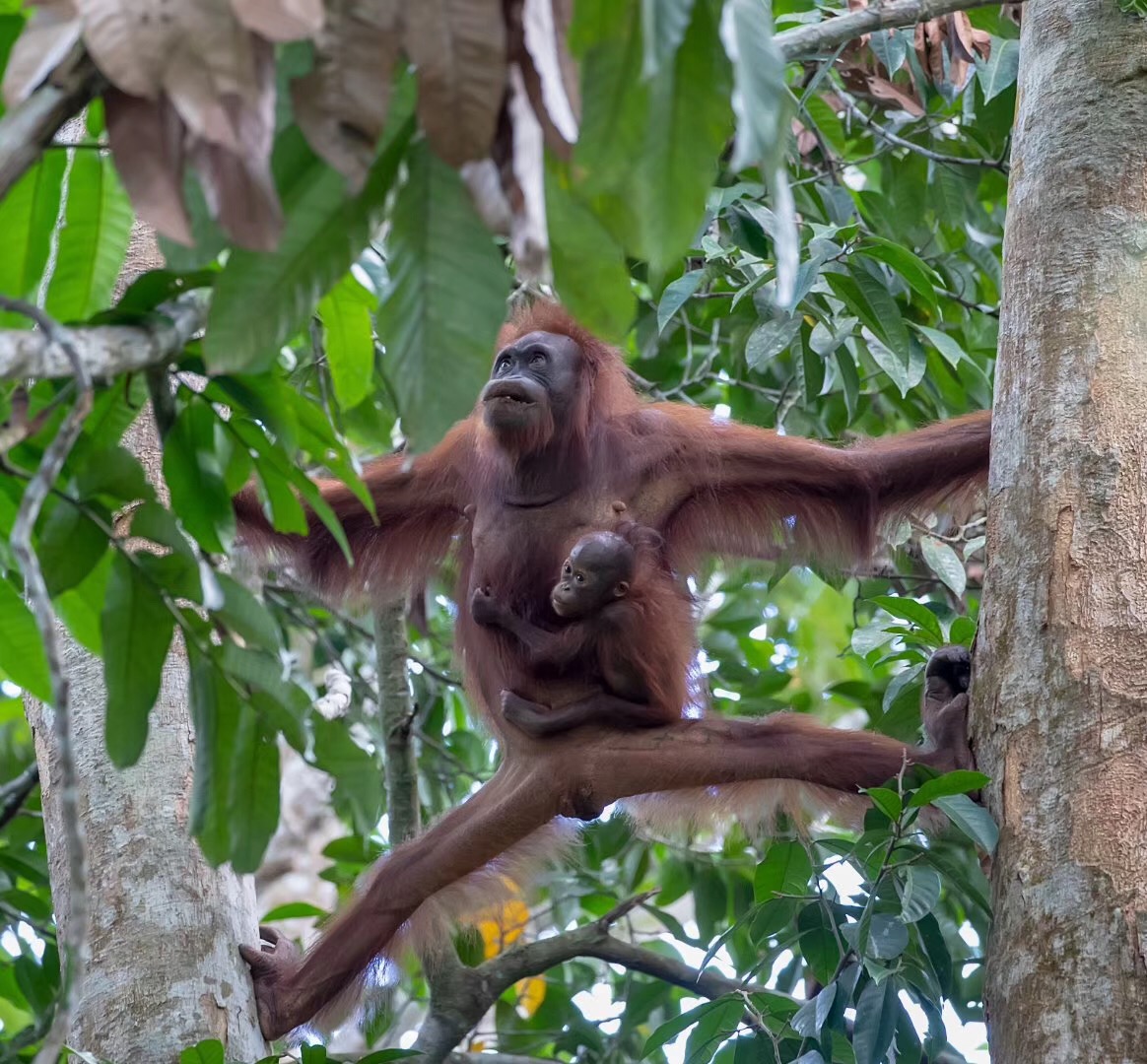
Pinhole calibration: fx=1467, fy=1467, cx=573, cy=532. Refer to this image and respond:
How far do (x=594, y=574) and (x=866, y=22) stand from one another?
1.66 m

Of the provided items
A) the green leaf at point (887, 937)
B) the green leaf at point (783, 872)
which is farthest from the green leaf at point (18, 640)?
the green leaf at point (783, 872)

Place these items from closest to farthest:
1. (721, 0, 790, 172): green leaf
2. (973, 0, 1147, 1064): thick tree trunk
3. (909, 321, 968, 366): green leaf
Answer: (721, 0, 790, 172): green leaf, (973, 0, 1147, 1064): thick tree trunk, (909, 321, 968, 366): green leaf

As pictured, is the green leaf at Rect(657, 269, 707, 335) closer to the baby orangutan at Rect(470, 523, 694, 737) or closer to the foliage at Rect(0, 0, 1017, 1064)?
the foliage at Rect(0, 0, 1017, 1064)

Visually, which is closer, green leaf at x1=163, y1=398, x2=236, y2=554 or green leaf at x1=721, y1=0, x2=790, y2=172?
green leaf at x1=721, y1=0, x2=790, y2=172

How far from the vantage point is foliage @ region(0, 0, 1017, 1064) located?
1.62 metres

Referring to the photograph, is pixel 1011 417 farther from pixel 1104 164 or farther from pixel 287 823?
pixel 287 823

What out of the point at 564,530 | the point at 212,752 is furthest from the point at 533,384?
the point at 212,752

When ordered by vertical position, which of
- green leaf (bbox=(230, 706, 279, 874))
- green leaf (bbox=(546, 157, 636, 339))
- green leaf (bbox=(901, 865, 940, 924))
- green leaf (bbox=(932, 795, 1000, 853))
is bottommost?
green leaf (bbox=(901, 865, 940, 924))

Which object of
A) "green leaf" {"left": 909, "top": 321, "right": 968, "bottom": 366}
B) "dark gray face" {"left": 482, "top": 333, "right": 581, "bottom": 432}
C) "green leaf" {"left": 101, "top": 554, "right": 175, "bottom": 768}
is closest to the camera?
"green leaf" {"left": 101, "top": 554, "right": 175, "bottom": 768}

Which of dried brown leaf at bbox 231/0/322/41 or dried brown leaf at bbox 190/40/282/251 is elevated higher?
dried brown leaf at bbox 231/0/322/41

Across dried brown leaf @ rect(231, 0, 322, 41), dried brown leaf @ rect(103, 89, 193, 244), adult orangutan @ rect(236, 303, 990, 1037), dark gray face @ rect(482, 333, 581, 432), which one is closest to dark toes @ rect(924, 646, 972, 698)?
adult orangutan @ rect(236, 303, 990, 1037)

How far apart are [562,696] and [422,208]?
294 centimetres

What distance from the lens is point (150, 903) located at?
3227 millimetres

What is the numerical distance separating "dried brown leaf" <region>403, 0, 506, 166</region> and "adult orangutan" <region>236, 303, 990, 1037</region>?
250 cm
